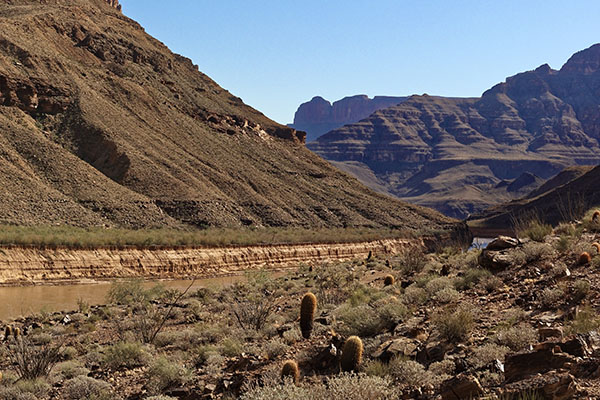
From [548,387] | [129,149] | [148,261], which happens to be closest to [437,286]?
[548,387]

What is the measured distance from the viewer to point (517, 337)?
318 inches

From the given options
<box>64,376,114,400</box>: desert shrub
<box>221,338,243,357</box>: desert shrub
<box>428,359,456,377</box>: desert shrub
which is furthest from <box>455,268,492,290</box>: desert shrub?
<box>64,376,114,400</box>: desert shrub

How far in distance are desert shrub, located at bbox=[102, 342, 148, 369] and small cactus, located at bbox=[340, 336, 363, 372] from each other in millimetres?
5499

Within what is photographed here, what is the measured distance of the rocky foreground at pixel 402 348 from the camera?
6828 mm

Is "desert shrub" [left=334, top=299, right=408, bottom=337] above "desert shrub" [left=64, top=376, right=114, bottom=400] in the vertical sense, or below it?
above

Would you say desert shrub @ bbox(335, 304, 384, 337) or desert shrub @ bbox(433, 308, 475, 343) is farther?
desert shrub @ bbox(335, 304, 384, 337)

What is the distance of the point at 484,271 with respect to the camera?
44.7 ft

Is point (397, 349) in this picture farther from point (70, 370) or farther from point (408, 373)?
point (70, 370)

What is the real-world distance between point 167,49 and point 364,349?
100645 millimetres

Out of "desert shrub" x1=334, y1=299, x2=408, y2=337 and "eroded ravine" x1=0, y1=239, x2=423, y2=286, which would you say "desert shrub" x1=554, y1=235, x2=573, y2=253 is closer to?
"desert shrub" x1=334, y1=299, x2=408, y2=337

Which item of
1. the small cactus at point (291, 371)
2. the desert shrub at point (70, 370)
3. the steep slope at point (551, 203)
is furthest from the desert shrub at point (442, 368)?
the steep slope at point (551, 203)

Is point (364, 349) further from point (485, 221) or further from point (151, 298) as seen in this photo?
point (485, 221)

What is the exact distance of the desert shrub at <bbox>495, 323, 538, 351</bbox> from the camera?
26.1 feet

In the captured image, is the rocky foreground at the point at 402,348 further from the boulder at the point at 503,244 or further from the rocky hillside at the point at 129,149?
the rocky hillside at the point at 129,149
